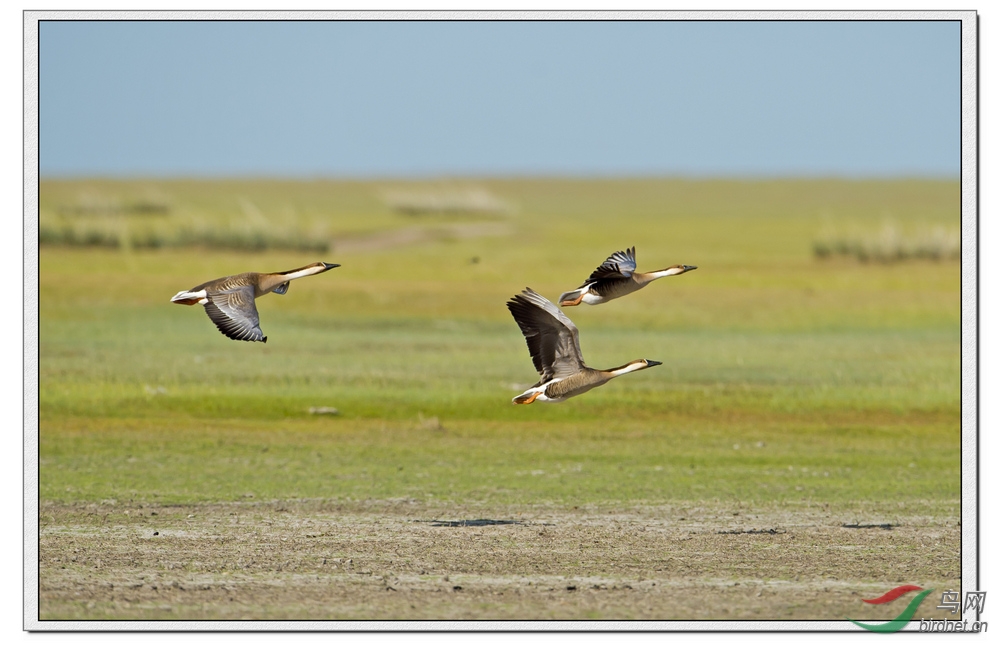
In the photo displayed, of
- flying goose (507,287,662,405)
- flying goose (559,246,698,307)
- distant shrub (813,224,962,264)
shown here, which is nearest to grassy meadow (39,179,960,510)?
distant shrub (813,224,962,264)

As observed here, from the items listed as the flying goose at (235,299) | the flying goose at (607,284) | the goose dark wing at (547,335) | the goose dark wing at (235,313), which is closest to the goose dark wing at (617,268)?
the flying goose at (607,284)

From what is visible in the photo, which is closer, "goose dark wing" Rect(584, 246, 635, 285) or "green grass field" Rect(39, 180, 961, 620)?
"goose dark wing" Rect(584, 246, 635, 285)

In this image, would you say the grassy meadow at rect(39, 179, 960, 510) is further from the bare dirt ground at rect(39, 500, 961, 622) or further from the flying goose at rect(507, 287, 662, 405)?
the flying goose at rect(507, 287, 662, 405)

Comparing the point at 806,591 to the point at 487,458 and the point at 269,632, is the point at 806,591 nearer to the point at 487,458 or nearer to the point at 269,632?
the point at 269,632

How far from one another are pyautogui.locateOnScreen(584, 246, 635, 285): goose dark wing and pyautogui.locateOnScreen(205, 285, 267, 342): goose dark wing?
2.73 meters

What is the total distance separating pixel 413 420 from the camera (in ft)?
80.6

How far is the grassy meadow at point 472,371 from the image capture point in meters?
20.2

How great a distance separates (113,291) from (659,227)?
2098cm

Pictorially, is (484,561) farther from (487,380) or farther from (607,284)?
(487,380)

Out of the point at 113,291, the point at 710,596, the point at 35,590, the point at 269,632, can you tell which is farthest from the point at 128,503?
the point at 113,291

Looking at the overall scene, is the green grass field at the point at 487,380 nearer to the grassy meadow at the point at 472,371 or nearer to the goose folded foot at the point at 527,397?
the grassy meadow at the point at 472,371

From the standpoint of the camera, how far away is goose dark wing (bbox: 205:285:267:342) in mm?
10719

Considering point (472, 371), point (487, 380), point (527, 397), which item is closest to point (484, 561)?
point (527, 397)

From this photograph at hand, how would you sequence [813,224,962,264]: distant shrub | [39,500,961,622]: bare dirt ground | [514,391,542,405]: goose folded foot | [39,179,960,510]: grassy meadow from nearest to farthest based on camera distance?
[514,391,542,405]: goose folded foot → [39,500,961,622]: bare dirt ground → [39,179,960,510]: grassy meadow → [813,224,962,264]: distant shrub
